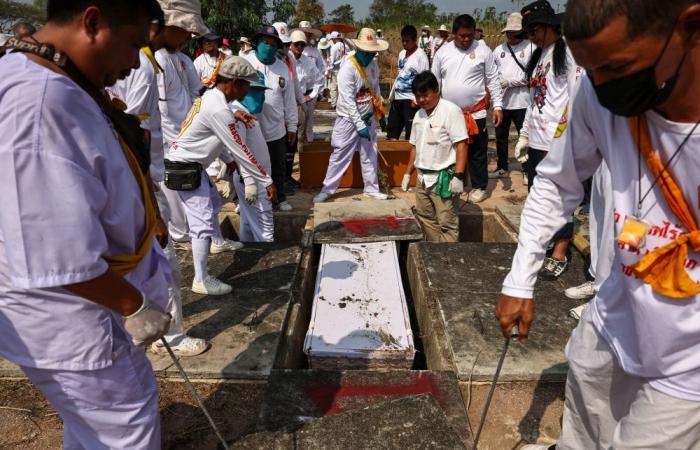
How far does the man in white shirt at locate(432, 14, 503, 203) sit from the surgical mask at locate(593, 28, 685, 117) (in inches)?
173

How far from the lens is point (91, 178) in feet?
4.20

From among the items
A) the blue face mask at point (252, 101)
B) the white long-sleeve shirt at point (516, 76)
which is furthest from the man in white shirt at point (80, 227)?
the white long-sleeve shirt at point (516, 76)

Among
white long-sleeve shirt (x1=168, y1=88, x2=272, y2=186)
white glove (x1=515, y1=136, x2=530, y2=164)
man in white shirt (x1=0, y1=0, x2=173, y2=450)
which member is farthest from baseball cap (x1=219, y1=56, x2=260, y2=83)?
white glove (x1=515, y1=136, x2=530, y2=164)

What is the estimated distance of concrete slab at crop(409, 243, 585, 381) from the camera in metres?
2.86

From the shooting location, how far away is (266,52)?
5668mm

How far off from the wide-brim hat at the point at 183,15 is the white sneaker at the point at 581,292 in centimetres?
338

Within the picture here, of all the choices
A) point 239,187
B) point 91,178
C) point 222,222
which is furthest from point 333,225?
point 91,178

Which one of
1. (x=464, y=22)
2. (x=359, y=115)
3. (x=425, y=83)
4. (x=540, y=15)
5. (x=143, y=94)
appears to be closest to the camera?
(x=143, y=94)

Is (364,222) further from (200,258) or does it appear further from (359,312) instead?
(200,258)

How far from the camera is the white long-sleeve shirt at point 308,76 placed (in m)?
8.78

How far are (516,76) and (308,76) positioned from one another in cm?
417

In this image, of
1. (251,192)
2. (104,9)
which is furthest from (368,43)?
→ (104,9)

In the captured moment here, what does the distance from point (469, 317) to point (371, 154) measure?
11.0 ft

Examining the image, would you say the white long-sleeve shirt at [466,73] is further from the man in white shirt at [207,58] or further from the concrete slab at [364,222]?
the man in white shirt at [207,58]
